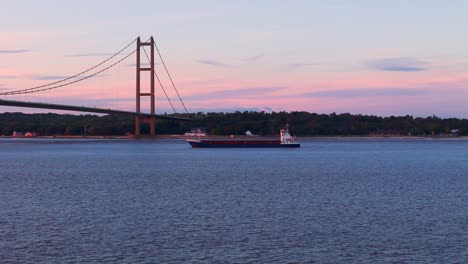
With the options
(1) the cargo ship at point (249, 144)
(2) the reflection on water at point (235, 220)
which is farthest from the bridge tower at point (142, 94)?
(2) the reflection on water at point (235, 220)

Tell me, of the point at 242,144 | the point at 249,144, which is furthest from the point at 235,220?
the point at 242,144

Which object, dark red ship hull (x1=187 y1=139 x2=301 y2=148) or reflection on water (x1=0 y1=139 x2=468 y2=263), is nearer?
reflection on water (x1=0 y1=139 x2=468 y2=263)

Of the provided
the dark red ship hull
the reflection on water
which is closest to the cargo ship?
the dark red ship hull

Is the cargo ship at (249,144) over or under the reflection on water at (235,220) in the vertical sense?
over

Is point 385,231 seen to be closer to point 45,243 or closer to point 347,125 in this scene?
point 45,243

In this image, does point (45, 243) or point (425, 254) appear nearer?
point (425, 254)

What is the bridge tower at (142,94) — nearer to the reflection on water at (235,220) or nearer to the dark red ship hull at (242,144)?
the dark red ship hull at (242,144)

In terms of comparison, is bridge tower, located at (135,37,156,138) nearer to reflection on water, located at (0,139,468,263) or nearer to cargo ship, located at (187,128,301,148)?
cargo ship, located at (187,128,301,148)

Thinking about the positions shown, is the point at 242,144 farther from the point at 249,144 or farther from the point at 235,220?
the point at 235,220

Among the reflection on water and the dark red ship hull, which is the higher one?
the dark red ship hull

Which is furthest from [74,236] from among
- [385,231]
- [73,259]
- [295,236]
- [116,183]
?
[116,183]

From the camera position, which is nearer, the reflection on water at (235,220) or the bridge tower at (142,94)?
the reflection on water at (235,220)
